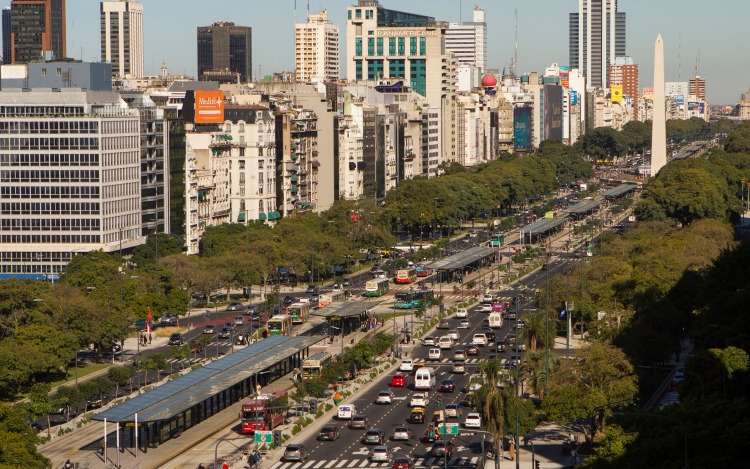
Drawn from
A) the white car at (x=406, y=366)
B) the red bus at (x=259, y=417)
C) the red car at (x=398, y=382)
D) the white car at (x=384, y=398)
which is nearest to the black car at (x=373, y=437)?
the red bus at (x=259, y=417)

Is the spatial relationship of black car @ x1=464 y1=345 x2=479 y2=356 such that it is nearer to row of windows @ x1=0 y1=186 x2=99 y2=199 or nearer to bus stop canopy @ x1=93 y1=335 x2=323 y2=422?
bus stop canopy @ x1=93 y1=335 x2=323 y2=422

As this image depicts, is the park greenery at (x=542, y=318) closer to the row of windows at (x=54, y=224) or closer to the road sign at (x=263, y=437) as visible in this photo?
the row of windows at (x=54, y=224)

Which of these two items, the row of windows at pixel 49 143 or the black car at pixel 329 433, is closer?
the black car at pixel 329 433

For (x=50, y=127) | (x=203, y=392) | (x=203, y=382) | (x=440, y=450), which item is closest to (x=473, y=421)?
(x=440, y=450)

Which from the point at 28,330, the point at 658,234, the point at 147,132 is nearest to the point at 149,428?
the point at 28,330

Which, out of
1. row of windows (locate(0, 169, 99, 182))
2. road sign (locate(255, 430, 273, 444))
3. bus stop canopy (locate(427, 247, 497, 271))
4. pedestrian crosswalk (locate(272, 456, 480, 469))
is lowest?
pedestrian crosswalk (locate(272, 456, 480, 469))

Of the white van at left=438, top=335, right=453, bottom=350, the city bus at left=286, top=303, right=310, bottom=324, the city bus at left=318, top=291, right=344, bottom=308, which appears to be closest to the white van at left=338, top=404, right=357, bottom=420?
the white van at left=438, top=335, right=453, bottom=350
